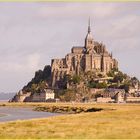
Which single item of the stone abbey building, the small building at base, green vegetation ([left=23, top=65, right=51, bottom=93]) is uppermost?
the stone abbey building

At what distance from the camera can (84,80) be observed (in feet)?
557

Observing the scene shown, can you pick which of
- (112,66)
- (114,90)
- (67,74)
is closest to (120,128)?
(114,90)

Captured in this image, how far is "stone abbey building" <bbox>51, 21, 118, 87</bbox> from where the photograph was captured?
570 ft

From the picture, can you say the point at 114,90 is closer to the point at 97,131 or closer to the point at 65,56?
the point at 65,56

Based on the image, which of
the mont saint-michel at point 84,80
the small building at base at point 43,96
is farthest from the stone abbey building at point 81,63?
the small building at base at point 43,96

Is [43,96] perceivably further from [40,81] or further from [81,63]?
[81,63]

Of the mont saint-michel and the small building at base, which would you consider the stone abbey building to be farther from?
the small building at base

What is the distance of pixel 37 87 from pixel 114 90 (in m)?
30.2

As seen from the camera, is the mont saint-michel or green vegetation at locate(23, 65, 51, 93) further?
green vegetation at locate(23, 65, 51, 93)

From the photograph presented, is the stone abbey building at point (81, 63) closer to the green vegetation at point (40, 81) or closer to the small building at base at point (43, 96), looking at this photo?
the green vegetation at point (40, 81)

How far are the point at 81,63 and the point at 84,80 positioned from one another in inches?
398

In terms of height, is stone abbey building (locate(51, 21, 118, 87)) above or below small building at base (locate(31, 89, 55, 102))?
above

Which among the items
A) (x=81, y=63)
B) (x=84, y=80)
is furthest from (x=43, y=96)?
(x=81, y=63)

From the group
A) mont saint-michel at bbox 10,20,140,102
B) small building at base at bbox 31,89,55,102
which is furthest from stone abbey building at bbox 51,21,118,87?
small building at base at bbox 31,89,55,102
